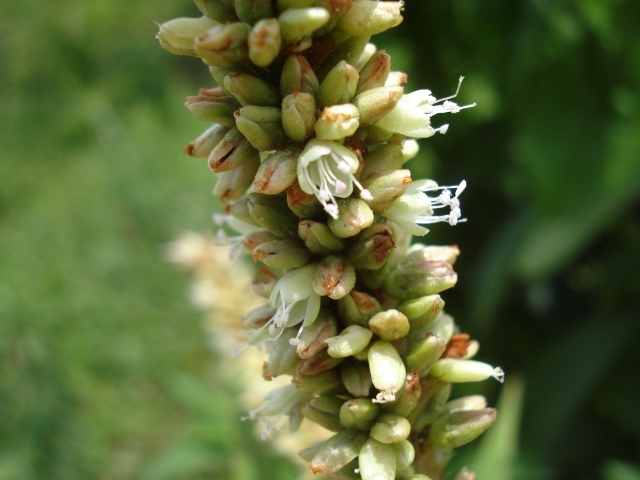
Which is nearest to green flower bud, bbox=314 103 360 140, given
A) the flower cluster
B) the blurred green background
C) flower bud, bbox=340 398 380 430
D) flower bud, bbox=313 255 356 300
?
the flower cluster

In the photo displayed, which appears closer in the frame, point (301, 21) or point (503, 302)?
point (301, 21)

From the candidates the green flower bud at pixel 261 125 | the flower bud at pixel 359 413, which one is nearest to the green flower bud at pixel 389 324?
the flower bud at pixel 359 413

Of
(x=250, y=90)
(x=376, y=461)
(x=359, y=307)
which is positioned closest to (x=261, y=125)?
(x=250, y=90)

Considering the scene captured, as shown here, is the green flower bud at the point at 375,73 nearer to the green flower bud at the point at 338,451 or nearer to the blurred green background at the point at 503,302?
the green flower bud at the point at 338,451

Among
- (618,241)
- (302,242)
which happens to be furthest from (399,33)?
(302,242)

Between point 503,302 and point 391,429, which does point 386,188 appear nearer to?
point 391,429
